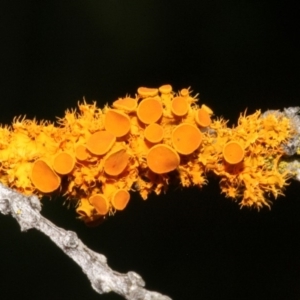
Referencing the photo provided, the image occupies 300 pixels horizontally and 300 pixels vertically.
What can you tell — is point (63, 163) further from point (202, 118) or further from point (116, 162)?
point (202, 118)

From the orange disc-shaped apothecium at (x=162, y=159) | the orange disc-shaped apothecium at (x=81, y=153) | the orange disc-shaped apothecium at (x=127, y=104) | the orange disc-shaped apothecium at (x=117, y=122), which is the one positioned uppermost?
the orange disc-shaped apothecium at (x=127, y=104)

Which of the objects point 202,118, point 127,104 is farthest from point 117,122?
point 202,118

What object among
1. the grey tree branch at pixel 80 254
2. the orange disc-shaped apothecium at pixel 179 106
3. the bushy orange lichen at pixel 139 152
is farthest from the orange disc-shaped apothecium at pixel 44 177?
the orange disc-shaped apothecium at pixel 179 106

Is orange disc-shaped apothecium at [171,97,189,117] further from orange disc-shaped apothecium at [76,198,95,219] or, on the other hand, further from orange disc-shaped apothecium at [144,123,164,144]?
orange disc-shaped apothecium at [76,198,95,219]

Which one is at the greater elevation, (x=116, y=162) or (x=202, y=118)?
(x=202, y=118)

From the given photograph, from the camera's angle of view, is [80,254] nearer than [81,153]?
Yes

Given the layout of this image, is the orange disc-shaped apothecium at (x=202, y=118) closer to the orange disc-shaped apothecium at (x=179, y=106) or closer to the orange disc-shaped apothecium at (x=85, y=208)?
the orange disc-shaped apothecium at (x=179, y=106)

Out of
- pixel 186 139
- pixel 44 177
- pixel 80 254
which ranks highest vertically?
pixel 186 139

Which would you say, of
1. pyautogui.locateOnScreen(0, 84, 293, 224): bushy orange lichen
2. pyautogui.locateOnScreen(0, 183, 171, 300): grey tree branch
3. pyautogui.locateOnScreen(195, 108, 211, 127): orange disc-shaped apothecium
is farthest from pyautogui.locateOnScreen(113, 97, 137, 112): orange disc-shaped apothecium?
pyautogui.locateOnScreen(0, 183, 171, 300): grey tree branch
